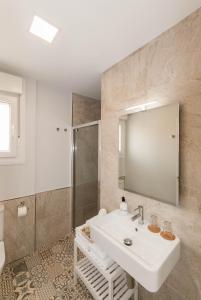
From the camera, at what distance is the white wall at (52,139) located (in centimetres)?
206

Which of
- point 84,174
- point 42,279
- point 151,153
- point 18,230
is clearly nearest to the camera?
point 151,153

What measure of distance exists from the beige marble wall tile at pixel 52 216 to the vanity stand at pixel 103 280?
2.45 ft

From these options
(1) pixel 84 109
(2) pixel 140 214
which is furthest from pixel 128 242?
(1) pixel 84 109

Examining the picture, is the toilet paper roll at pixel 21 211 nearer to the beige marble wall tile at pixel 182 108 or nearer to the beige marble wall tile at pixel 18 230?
the beige marble wall tile at pixel 18 230

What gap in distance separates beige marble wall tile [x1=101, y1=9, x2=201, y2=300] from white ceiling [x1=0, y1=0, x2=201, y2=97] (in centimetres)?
12

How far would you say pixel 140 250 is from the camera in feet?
3.41

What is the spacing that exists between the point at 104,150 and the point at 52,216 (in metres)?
1.25

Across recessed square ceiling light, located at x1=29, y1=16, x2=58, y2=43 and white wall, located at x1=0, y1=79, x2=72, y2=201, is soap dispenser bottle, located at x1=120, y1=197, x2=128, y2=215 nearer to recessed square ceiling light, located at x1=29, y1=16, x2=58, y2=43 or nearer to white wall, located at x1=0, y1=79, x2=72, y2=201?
white wall, located at x1=0, y1=79, x2=72, y2=201

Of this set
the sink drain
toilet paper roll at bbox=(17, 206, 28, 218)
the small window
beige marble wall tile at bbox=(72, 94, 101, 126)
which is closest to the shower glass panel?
beige marble wall tile at bbox=(72, 94, 101, 126)

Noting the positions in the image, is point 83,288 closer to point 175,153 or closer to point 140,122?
point 175,153

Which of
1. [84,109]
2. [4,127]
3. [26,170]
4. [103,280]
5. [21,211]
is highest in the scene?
[84,109]

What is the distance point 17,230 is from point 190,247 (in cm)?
182

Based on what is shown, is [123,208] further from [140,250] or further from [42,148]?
[42,148]

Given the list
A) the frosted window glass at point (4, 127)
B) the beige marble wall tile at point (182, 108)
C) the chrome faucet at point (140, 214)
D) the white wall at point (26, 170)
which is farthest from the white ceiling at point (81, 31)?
the chrome faucet at point (140, 214)
